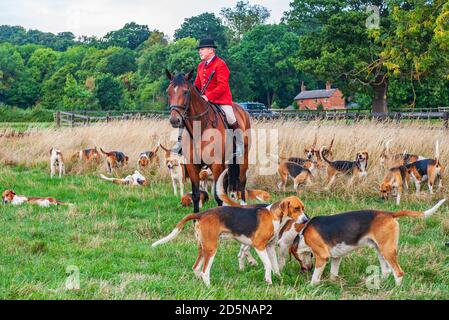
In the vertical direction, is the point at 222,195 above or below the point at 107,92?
below

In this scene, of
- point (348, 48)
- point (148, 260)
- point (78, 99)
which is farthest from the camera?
point (78, 99)

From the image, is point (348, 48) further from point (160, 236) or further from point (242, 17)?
point (242, 17)

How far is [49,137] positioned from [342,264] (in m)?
12.9

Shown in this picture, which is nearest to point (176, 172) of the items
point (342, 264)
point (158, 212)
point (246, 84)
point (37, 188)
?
point (158, 212)

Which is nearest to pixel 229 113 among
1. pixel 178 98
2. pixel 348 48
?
pixel 178 98

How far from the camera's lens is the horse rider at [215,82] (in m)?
8.98

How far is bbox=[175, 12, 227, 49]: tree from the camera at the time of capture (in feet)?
226

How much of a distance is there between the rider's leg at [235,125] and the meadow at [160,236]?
1.33m

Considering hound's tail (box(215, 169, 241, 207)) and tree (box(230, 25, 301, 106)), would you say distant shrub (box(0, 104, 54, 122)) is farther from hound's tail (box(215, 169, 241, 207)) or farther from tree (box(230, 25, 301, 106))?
hound's tail (box(215, 169, 241, 207))

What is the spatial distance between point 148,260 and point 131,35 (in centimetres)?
9099

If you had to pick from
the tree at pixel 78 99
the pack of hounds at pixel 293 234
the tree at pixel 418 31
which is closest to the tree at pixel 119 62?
the tree at pixel 78 99

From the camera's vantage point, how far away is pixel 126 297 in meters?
4.69

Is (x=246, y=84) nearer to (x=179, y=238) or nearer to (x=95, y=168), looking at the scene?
(x=95, y=168)

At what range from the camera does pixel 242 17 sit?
256ft
